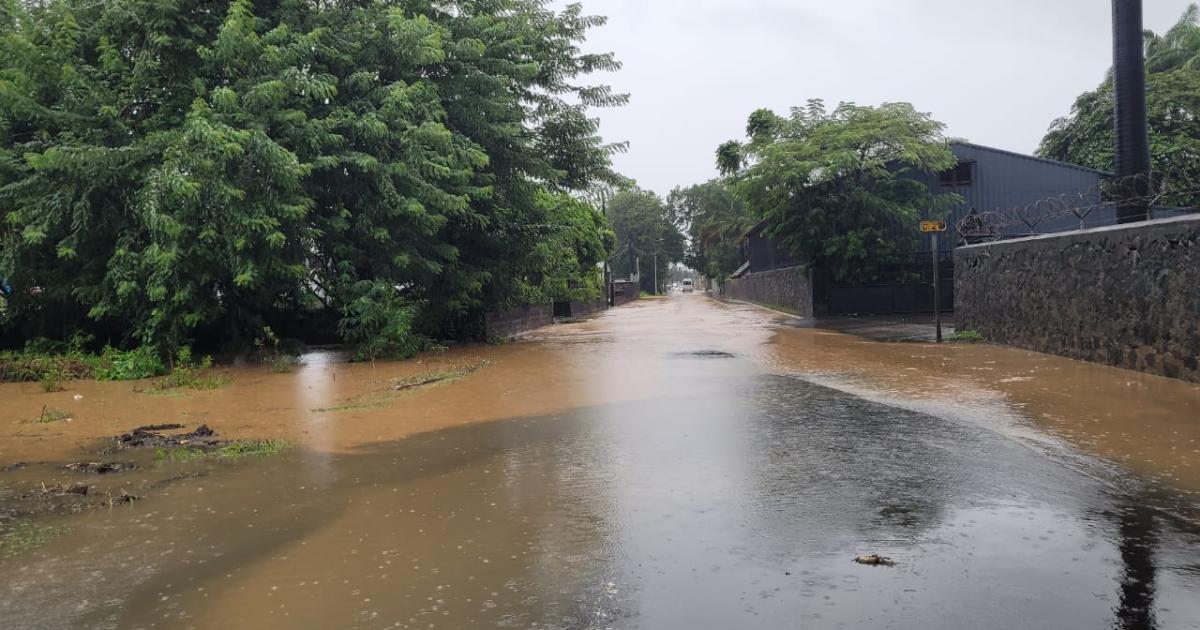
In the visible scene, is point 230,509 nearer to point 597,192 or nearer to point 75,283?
point 75,283

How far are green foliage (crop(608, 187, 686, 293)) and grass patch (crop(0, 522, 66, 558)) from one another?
3468 inches

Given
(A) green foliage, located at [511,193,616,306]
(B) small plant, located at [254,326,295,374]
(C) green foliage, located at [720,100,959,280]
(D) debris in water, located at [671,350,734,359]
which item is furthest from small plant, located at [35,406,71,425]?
(C) green foliage, located at [720,100,959,280]

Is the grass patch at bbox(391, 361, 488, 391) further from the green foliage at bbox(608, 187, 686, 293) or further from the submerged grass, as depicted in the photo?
the green foliage at bbox(608, 187, 686, 293)

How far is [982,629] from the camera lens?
3.37 m

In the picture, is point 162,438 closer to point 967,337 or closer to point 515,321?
point 967,337

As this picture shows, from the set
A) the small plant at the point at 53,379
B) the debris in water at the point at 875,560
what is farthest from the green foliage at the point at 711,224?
the debris in water at the point at 875,560

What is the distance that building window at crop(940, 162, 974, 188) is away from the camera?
30953 millimetres

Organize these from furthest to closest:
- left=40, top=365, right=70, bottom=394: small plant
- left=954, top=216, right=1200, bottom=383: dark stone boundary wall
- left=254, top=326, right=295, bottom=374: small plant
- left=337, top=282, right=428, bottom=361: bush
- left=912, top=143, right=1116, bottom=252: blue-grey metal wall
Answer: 1. left=912, top=143, right=1116, bottom=252: blue-grey metal wall
2. left=337, top=282, right=428, bottom=361: bush
3. left=254, top=326, right=295, bottom=374: small plant
4. left=40, top=365, right=70, bottom=394: small plant
5. left=954, top=216, right=1200, bottom=383: dark stone boundary wall

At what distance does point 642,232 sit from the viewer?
97312mm

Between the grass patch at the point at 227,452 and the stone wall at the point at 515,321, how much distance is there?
42.8 feet

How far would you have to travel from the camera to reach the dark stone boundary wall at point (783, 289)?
30.2 m

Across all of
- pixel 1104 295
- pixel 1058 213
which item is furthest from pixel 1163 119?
pixel 1104 295

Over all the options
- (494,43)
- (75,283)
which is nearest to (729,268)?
(494,43)

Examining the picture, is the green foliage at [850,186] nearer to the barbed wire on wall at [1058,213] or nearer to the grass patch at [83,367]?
the barbed wire on wall at [1058,213]
